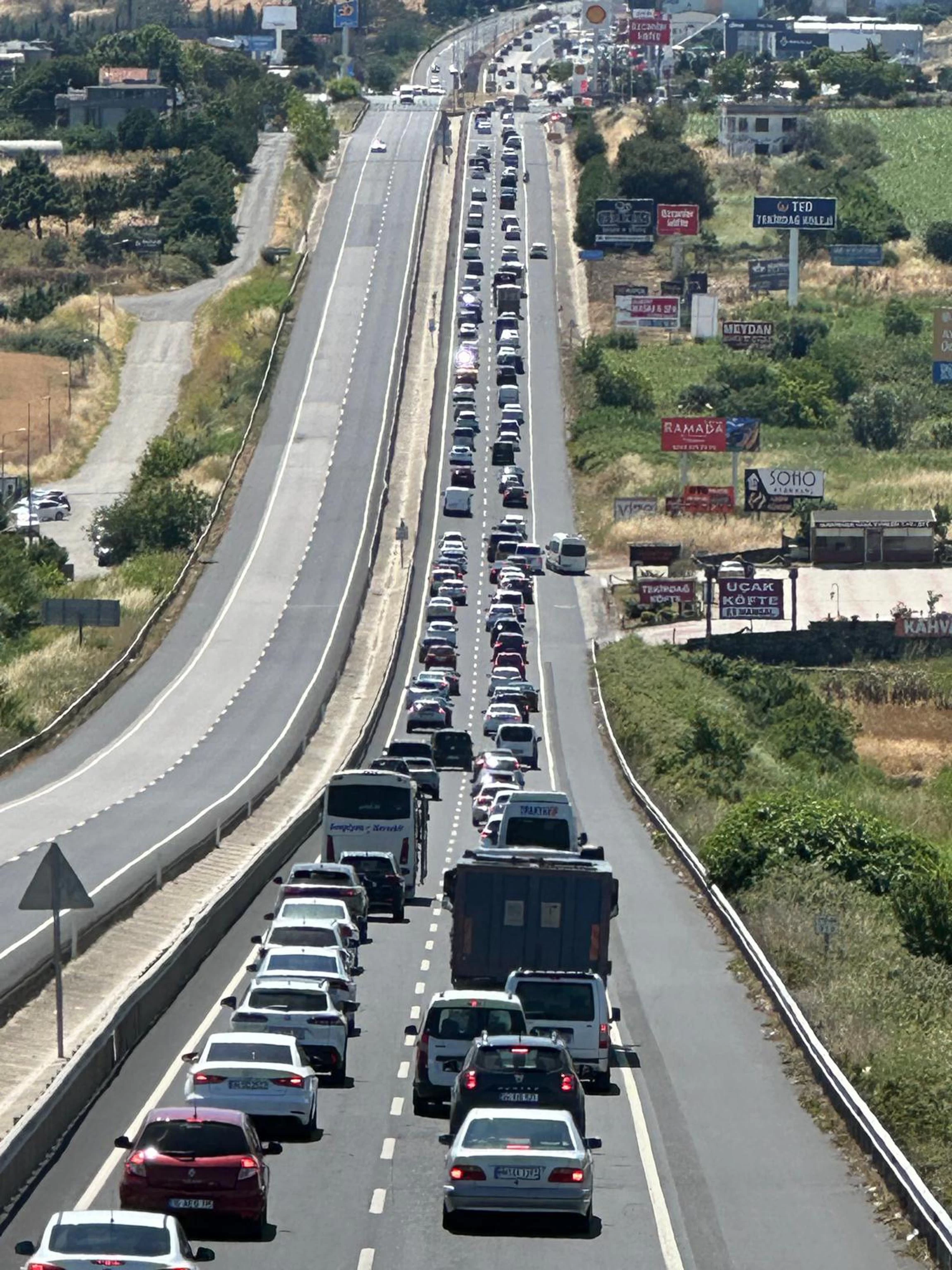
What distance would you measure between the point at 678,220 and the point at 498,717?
89.9 meters

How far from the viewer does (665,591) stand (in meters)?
97.9

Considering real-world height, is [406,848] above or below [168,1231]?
below

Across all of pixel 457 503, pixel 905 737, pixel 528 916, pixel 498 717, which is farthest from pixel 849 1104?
pixel 457 503

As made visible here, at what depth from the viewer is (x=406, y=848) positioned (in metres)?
47.2

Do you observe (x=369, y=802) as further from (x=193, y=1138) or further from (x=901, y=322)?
(x=901, y=322)

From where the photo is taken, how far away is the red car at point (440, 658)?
8744 centimetres

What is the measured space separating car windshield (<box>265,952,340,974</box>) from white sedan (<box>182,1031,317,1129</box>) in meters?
6.31

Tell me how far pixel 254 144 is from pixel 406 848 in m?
159

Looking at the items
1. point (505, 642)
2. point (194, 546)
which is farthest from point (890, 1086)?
point (194, 546)

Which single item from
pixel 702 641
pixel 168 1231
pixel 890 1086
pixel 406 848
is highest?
pixel 168 1231

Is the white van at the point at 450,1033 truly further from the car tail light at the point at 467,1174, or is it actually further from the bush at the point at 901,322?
the bush at the point at 901,322

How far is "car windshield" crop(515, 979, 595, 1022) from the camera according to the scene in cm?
3020

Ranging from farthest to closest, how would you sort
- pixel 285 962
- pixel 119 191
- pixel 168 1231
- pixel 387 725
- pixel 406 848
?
pixel 119 191
pixel 387 725
pixel 406 848
pixel 285 962
pixel 168 1231

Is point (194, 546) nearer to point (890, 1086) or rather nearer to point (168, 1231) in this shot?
point (890, 1086)
